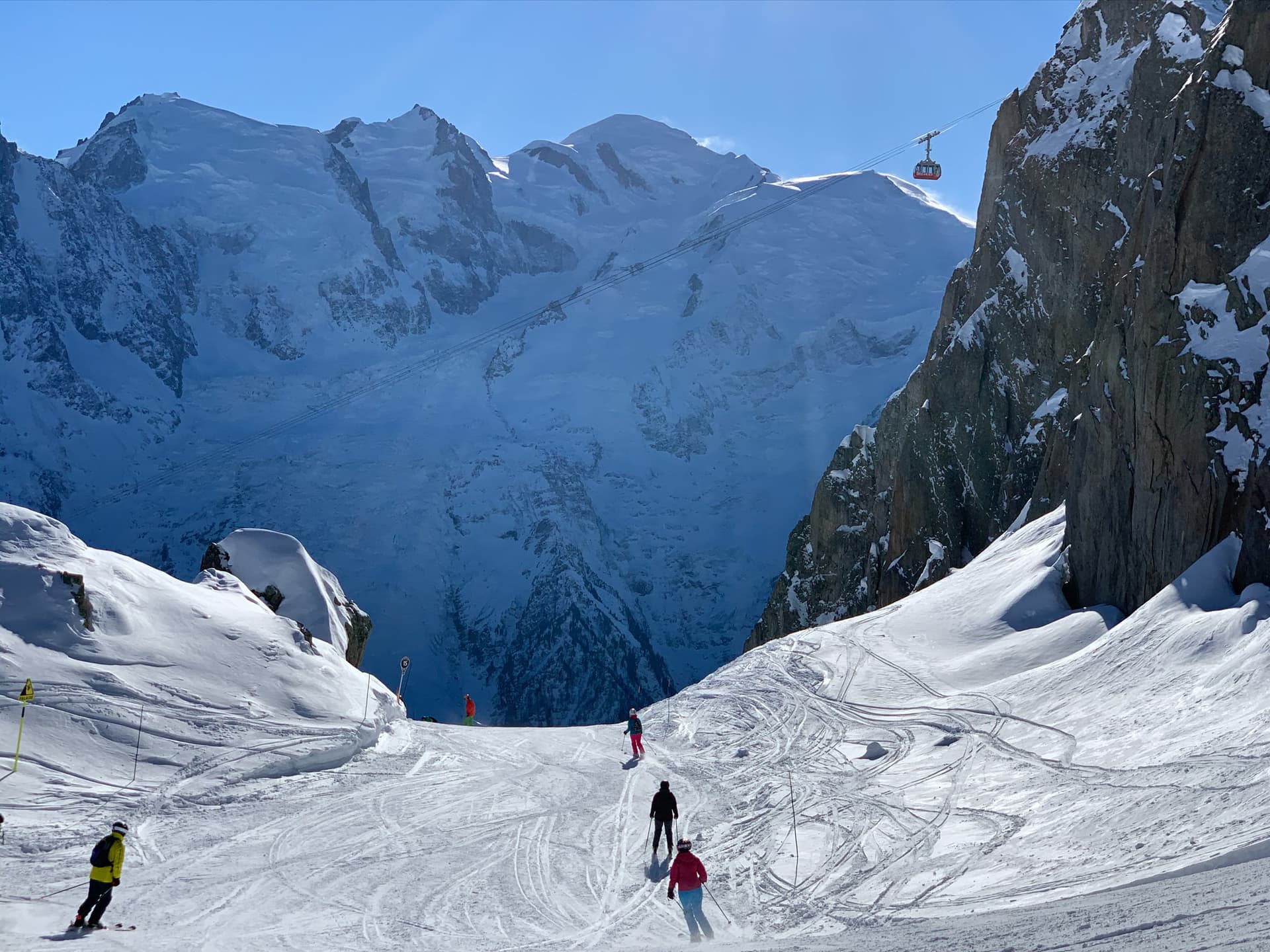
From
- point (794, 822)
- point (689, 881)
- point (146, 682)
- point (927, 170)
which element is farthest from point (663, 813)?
point (927, 170)

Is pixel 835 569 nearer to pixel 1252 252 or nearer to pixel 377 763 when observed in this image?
pixel 1252 252

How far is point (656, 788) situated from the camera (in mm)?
21047

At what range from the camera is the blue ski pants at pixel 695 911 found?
508 inches

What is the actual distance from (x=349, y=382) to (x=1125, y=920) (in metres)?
152

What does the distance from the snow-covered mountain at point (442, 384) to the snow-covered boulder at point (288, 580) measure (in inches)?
2888

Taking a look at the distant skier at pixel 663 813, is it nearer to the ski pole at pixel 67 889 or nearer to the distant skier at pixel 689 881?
the distant skier at pixel 689 881

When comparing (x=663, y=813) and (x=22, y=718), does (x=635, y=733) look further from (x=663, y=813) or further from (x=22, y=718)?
(x=22, y=718)

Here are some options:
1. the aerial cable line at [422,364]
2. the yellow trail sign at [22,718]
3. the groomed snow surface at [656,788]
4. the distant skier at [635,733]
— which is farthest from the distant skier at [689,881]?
the aerial cable line at [422,364]

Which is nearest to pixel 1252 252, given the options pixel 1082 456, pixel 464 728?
pixel 1082 456

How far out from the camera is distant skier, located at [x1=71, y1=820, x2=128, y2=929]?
11.9m

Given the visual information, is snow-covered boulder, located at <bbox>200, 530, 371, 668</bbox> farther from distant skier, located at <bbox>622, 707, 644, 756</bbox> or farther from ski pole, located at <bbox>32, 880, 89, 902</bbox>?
ski pole, located at <bbox>32, 880, 89, 902</bbox>

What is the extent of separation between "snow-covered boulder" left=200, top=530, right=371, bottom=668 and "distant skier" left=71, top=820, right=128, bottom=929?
21.9 meters

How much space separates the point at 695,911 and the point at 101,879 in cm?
677

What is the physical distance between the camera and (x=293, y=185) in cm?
17712
